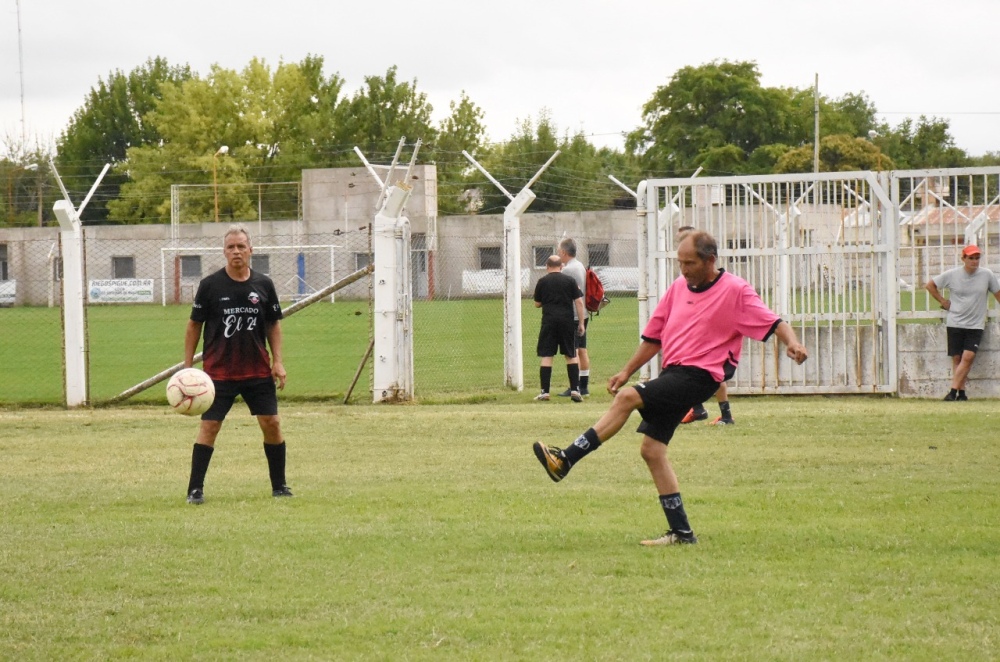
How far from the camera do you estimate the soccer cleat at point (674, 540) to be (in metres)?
7.32

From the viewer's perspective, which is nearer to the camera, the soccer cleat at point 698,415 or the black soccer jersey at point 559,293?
the soccer cleat at point 698,415

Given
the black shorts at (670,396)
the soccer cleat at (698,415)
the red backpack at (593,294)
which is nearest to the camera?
the black shorts at (670,396)

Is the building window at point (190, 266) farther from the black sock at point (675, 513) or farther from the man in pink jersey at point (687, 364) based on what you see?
the black sock at point (675, 513)

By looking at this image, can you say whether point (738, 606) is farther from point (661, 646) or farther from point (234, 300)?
point (234, 300)

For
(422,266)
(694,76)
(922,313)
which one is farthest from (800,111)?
(922,313)

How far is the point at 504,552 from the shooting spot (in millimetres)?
7211

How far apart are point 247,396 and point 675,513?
11.5 ft

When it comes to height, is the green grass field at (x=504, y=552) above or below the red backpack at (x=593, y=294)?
below

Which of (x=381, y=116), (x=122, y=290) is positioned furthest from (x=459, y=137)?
(x=122, y=290)

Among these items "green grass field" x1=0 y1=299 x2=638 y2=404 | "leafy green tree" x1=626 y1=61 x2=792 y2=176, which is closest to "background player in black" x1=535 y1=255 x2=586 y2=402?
"green grass field" x1=0 y1=299 x2=638 y2=404

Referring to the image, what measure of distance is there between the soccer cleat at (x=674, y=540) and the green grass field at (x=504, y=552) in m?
0.07

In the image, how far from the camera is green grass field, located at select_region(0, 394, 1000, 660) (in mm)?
5457

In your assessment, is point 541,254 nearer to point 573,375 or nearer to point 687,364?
point 573,375

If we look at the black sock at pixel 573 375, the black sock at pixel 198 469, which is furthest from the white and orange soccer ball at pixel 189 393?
the black sock at pixel 573 375
